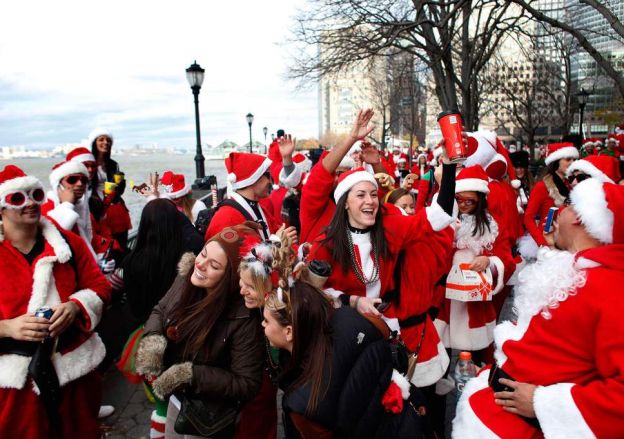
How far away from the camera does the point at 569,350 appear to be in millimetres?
1759

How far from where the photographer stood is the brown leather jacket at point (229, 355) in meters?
2.54

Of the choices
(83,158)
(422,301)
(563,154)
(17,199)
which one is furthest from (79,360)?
(563,154)

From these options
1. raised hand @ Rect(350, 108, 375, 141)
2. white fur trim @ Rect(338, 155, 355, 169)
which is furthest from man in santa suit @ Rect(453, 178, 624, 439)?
white fur trim @ Rect(338, 155, 355, 169)

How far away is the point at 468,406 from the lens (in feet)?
7.02

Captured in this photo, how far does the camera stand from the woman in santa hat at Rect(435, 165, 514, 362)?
12.7ft

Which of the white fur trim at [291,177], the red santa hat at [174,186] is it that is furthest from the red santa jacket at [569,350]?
the red santa hat at [174,186]

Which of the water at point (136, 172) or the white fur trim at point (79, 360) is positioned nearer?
the white fur trim at point (79, 360)

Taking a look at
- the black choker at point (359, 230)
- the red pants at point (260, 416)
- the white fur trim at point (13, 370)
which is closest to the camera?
the white fur trim at point (13, 370)

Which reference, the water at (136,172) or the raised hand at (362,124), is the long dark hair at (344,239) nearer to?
the raised hand at (362,124)

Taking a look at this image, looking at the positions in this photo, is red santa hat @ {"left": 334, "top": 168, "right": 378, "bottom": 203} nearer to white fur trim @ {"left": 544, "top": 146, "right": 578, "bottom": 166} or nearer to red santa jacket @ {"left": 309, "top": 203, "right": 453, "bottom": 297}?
red santa jacket @ {"left": 309, "top": 203, "right": 453, "bottom": 297}

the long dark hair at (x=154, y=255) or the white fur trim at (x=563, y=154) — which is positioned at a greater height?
the white fur trim at (x=563, y=154)

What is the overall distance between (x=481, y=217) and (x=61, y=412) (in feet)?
11.4

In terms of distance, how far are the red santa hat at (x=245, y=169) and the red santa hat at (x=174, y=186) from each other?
5.07ft

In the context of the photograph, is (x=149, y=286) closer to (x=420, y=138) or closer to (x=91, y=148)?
(x=91, y=148)
